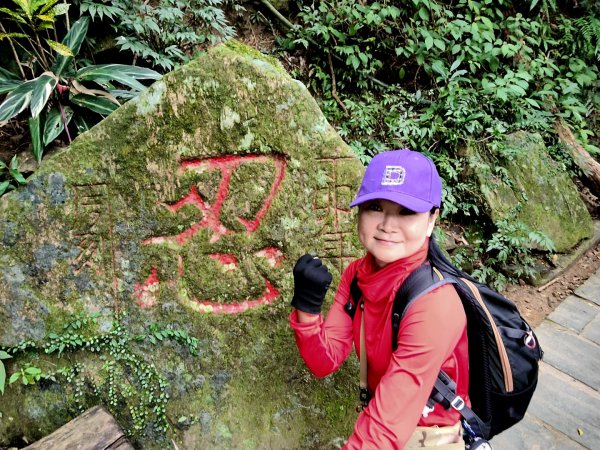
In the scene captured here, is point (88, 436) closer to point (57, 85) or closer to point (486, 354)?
point (486, 354)

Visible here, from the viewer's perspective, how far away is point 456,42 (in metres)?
5.04

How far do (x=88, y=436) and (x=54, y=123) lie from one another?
2.18 meters

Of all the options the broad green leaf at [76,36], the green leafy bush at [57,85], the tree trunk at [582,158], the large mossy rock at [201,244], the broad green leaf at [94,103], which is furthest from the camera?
the tree trunk at [582,158]

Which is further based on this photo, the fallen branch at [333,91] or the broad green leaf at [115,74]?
the fallen branch at [333,91]

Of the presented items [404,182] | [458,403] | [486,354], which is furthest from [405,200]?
[458,403]

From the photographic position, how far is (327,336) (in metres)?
1.86

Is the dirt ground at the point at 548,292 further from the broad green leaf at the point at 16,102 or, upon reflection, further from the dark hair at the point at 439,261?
the broad green leaf at the point at 16,102

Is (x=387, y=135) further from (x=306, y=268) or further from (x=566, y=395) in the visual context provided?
(x=306, y=268)

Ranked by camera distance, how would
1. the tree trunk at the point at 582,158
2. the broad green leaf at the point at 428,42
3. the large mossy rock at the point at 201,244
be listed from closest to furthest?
the large mossy rock at the point at 201,244 < the broad green leaf at the point at 428,42 < the tree trunk at the point at 582,158

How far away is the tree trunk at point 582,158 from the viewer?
5117 mm

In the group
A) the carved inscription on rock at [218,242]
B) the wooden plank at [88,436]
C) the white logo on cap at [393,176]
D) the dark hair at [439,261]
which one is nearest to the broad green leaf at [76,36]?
the carved inscription on rock at [218,242]

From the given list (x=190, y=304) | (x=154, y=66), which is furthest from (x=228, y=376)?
(x=154, y=66)

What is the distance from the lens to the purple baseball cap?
1.46 meters

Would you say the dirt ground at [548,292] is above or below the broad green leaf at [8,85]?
below
